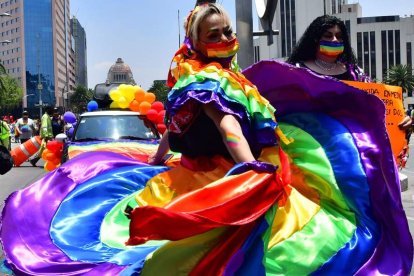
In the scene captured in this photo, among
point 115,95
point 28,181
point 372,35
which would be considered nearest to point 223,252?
point 115,95

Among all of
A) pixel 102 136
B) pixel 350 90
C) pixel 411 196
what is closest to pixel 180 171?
pixel 350 90

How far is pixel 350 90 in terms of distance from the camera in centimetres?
285

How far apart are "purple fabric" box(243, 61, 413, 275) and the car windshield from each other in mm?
5556

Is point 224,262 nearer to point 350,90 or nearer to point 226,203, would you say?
point 226,203

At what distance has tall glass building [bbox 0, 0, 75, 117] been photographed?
5408 inches

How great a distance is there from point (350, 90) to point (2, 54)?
155192 mm

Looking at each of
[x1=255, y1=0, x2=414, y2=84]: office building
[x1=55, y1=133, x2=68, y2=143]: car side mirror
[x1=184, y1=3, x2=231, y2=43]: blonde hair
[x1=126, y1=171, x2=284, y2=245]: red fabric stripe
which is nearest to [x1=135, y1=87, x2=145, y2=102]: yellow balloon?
[x1=55, y1=133, x2=68, y2=143]: car side mirror

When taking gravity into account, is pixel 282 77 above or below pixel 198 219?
above

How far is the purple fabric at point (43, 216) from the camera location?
2.68 m

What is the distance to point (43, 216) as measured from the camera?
10.1ft

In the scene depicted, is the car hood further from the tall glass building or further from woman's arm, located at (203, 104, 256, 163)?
the tall glass building

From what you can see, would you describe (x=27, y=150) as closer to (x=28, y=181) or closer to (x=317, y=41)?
(x=317, y=41)

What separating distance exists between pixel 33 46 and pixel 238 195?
144 meters

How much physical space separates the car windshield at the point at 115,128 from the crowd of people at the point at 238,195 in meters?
5.25
